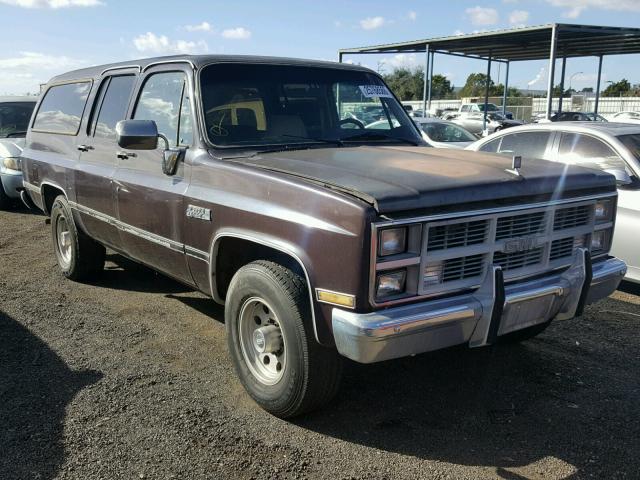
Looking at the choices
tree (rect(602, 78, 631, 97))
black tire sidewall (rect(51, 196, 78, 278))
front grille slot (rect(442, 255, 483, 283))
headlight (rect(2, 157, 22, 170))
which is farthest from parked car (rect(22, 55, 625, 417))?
tree (rect(602, 78, 631, 97))

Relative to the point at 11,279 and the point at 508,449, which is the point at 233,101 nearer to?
the point at 508,449

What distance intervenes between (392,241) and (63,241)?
15.4ft

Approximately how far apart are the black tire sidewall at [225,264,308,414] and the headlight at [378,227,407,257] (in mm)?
560

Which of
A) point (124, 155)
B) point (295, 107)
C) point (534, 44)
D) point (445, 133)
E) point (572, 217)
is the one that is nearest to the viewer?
point (572, 217)

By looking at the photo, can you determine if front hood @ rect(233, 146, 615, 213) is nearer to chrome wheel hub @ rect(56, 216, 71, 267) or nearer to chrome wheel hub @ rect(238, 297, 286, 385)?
chrome wheel hub @ rect(238, 297, 286, 385)

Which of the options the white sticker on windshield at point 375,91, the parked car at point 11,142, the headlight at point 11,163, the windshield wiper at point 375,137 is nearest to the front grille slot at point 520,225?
the windshield wiper at point 375,137

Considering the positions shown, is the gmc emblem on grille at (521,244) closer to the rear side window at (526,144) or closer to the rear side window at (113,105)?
the rear side window at (113,105)

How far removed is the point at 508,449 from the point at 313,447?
3.38 ft

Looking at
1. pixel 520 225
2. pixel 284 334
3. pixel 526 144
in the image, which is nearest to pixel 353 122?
pixel 520 225

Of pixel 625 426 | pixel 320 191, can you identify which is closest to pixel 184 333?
pixel 320 191

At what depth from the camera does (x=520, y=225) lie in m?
3.34

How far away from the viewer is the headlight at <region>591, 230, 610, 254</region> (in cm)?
393

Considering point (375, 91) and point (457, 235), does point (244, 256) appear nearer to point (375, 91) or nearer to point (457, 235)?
point (457, 235)

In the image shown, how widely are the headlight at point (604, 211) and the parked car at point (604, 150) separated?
102cm
